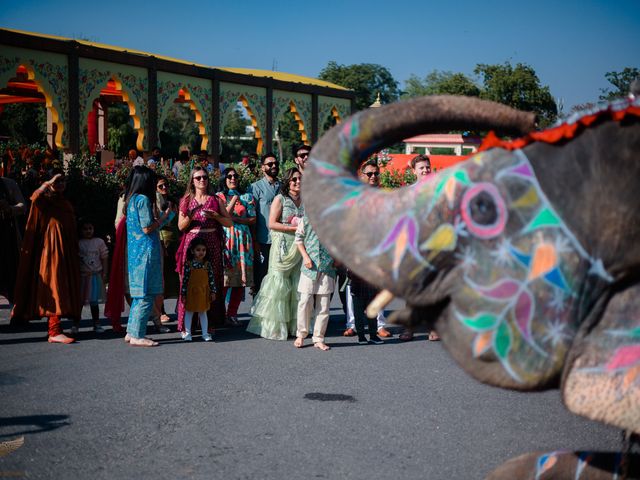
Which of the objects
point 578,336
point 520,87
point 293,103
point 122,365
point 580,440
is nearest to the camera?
point 578,336

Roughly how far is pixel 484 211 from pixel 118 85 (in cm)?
1727

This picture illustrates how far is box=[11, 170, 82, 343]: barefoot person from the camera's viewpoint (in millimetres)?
8258

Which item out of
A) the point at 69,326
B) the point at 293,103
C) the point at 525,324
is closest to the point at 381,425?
the point at 525,324

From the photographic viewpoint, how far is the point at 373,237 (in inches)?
91.4

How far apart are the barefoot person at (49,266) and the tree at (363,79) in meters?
57.2

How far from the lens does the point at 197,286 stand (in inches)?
343

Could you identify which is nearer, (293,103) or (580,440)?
(580,440)

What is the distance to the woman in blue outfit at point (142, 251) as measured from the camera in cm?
813

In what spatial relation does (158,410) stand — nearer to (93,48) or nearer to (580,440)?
(580,440)

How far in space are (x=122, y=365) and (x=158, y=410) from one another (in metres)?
1.51

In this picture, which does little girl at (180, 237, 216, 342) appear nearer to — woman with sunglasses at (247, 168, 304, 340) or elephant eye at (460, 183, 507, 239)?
woman with sunglasses at (247, 168, 304, 340)

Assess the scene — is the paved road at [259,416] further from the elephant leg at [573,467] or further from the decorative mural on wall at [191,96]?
the decorative mural on wall at [191,96]

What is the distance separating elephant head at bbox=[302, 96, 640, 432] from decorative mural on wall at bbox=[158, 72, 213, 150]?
1815 centimetres

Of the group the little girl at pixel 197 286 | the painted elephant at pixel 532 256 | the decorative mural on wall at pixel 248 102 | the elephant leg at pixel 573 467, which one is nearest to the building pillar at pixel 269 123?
the decorative mural on wall at pixel 248 102
